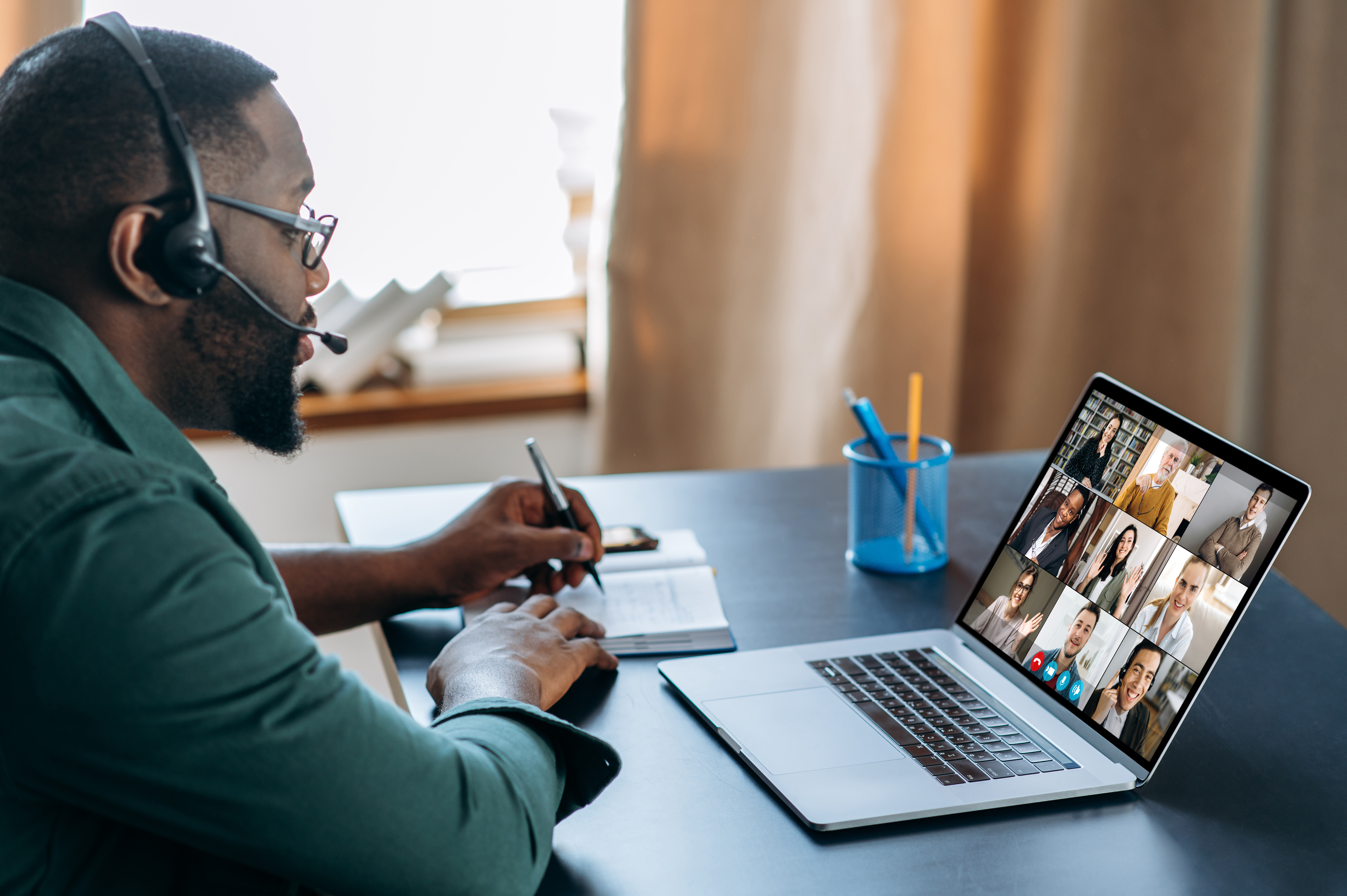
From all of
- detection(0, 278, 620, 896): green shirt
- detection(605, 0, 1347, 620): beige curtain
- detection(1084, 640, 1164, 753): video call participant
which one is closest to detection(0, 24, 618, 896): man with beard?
detection(0, 278, 620, 896): green shirt

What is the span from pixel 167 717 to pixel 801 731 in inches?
17.7

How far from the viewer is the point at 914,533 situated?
122 centimetres

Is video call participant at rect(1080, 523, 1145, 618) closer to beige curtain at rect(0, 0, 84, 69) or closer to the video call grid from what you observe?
the video call grid

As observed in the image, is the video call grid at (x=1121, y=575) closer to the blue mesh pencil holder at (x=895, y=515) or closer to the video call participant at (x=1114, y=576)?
the video call participant at (x=1114, y=576)

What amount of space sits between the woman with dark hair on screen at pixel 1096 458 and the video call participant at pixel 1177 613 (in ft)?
0.38

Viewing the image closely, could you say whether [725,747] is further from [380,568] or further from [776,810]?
[380,568]

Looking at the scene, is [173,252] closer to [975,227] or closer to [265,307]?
[265,307]

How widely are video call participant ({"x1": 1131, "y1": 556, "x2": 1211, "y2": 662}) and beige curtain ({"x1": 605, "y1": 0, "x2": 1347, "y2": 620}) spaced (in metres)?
1.18

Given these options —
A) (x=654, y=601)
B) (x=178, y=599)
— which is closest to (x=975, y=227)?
(x=654, y=601)

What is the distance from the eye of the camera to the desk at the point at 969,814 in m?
0.73

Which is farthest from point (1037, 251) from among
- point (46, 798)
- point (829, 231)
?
point (46, 798)

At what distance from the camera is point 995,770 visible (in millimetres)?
834

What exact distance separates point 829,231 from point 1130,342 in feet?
1.74

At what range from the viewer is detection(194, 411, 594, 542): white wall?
2186mm
